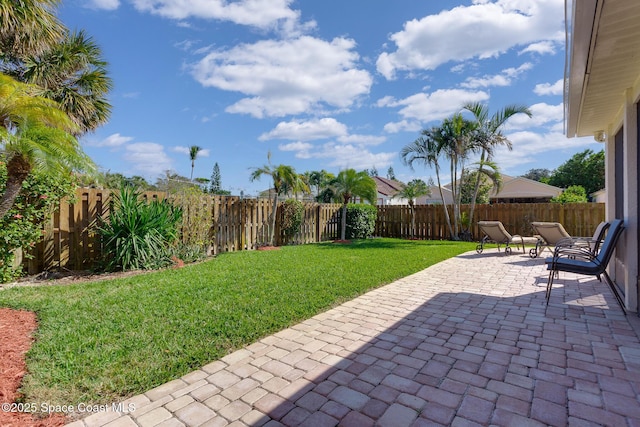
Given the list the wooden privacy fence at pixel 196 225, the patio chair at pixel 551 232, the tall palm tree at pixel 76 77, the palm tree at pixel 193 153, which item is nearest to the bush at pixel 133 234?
the wooden privacy fence at pixel 196 225

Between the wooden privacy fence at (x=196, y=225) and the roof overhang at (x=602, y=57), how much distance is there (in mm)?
8029

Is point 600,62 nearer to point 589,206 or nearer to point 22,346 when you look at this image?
point 22,346

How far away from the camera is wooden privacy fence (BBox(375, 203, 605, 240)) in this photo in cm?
1177

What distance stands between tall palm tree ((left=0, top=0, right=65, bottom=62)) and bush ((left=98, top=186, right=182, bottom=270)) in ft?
10.5

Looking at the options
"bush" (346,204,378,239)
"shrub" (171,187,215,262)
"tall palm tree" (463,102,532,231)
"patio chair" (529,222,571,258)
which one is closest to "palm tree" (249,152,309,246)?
"shrub" (171,187,215,262)

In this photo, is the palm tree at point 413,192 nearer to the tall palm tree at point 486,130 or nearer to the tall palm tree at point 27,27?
the tall palm tree at point 486,130

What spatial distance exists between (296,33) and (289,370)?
1004 centimetres

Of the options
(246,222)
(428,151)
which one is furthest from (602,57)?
(428,151)

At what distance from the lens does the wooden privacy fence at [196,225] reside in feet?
19.4

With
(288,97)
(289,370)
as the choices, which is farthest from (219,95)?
(289,370)

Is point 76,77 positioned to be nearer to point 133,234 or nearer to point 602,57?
point 133,234

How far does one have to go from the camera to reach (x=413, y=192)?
48.2 feet

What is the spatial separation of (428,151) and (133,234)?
40.3 feet

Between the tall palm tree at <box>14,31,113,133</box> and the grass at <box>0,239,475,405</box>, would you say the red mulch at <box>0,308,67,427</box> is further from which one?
the tall palm tree at <box>14,31,113,133</box>
